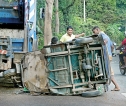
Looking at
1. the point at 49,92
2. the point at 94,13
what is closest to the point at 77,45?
the point at 49,92

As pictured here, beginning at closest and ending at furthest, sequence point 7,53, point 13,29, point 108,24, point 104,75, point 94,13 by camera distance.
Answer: point 104,75, point 7,53, point 13,29, point 94,13, point 108,24

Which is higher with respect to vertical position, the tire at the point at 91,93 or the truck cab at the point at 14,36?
the truck cab at the point at 14,36

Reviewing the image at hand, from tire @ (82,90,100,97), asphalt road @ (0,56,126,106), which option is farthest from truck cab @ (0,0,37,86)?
tire @ (82,90,100,97)

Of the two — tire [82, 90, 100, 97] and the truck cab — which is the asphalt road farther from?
the truck cab

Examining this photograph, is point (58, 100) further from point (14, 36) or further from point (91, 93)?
point (14, 36)

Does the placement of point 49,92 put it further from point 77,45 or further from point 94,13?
point 94,13

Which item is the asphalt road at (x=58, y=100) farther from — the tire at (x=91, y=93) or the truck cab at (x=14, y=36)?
the truck cab at (x=14, y=36)

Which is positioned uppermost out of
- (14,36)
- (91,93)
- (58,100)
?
(14,36)

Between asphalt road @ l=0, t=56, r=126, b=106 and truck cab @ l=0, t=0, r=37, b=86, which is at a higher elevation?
truck cab @ l=0, t=0, r=37, b=86

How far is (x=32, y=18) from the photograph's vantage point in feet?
35.8

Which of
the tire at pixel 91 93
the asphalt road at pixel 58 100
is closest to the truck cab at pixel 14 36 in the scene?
the asphalt road at pixel 58 100

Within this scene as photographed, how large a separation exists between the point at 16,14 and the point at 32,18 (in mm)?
493

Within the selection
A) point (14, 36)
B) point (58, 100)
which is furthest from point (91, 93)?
point (14, 36)

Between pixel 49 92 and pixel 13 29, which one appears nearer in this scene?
pixel 49 92
